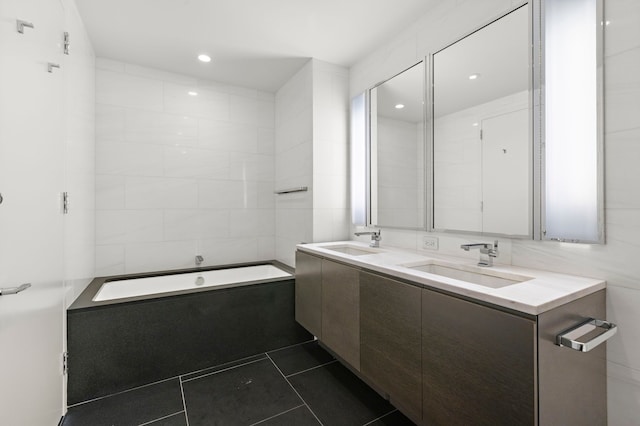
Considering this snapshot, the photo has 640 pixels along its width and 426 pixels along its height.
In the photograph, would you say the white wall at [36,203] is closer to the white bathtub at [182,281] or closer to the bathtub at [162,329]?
the bathtub at [162,329]

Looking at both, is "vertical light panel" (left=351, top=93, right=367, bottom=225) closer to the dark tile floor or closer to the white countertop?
the white countertop

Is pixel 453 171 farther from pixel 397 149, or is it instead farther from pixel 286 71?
pixel 286 71

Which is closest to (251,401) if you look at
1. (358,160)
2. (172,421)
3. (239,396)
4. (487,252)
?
(239,396)

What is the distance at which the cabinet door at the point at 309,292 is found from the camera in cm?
210

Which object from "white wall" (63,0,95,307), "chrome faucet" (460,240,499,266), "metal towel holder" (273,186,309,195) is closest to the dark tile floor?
"white wall" (63,0,95,307)

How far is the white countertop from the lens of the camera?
95 centimetres

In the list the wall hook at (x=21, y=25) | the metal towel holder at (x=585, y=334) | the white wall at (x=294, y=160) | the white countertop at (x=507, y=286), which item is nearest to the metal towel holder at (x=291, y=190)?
the white wall at (x=294, y=160)

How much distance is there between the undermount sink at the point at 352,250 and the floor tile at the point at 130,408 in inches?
55.7

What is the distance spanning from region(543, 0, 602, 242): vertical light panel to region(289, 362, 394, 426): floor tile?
4.39 feet

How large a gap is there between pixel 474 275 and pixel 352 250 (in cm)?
104

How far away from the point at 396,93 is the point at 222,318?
217 centimetres

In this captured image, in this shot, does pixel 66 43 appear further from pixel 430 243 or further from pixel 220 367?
pixel 430 243

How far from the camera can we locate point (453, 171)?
179 centimetres

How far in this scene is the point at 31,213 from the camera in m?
1.23
